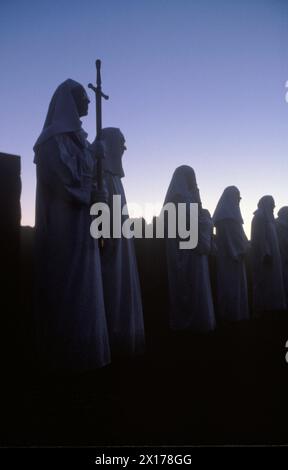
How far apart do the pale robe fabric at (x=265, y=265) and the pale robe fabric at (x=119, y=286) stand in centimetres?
393

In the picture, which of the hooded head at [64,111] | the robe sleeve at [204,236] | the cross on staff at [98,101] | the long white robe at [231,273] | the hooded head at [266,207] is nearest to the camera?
the hooded head at [64,111]

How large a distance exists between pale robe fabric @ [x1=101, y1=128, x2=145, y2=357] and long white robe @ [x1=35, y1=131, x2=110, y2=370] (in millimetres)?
851

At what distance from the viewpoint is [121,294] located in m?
4.34

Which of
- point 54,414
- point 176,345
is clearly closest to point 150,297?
point 176,345

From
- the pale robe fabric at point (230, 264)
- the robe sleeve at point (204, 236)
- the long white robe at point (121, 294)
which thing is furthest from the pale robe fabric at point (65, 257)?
the pale robe fabric at point (230, 264)

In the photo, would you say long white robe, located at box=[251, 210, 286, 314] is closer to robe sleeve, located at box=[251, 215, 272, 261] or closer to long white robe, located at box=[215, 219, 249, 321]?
robe sleeve, located at box=[251, 215, 272, 261]

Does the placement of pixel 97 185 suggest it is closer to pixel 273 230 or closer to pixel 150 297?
pixel 150 297

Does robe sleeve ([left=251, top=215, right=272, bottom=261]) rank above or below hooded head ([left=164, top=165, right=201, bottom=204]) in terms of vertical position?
below

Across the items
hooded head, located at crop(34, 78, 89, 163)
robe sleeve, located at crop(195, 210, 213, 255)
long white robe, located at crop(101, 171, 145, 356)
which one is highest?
hooded head, located at crop(34, 78, 89, 163)

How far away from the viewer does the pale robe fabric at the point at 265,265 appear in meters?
7.76

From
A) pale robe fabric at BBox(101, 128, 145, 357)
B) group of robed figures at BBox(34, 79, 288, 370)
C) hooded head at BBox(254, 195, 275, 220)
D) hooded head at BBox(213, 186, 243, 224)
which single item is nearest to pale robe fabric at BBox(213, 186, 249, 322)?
hooded head at BBox(213, 186, 243, 224)

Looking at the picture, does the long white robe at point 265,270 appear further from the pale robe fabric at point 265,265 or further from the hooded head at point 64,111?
the hooded head at point 64,111

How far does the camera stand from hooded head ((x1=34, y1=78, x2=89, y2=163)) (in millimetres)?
3314
